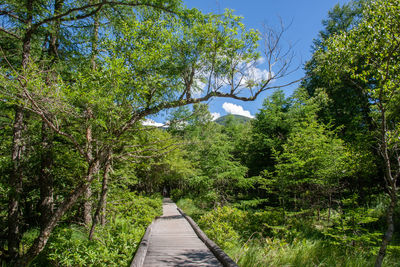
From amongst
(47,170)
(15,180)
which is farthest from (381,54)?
(15,180)

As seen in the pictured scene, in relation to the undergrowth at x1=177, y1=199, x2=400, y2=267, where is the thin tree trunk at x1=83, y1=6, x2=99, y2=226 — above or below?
above

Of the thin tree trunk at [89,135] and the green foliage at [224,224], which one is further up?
the thin tree trunk at [89,135]

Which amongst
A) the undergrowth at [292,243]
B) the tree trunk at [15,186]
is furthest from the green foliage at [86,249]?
the undergrowth at [292,243]

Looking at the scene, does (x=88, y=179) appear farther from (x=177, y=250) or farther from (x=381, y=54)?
(x=381, y=54)

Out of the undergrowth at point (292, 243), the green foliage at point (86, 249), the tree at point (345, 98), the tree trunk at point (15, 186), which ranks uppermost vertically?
the tree at point (345, 98)

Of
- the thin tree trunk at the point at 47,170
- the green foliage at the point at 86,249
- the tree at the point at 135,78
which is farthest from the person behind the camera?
the thin tree trunk at the point at 47,170

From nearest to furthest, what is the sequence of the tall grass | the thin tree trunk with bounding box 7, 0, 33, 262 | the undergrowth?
the tall grass < the undergrowth < the thin tree trunk with bounding box 7, 0, 33, 262

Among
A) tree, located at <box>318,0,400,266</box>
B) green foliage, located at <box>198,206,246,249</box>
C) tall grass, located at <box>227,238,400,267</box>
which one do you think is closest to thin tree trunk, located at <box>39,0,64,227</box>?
green foliage, located at <box>198,206,246,249</box>

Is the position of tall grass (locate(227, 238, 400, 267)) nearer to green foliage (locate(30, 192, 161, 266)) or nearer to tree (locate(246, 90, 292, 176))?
green foliage (locate(30, 192, 161, 266))

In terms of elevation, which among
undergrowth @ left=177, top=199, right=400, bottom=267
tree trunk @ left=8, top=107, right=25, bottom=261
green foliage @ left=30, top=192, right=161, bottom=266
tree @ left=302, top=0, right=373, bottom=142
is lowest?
undergrowth @ left=177, top=199, right=400, bottom=267

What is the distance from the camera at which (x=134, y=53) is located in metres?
3.55

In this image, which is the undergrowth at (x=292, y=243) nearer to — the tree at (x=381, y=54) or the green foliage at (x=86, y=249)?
the tree at (x=381, y=54)

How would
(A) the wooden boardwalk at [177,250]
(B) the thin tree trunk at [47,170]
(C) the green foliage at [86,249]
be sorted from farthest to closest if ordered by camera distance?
(B) the thin tree trunk at [47,170] < (A) the wooden boardwalk at [177,250] < (C) the green foliage at [86,249]

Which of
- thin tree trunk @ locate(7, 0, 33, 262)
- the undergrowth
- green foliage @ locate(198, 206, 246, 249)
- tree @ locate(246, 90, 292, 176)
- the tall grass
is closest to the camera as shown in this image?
the tall grass
